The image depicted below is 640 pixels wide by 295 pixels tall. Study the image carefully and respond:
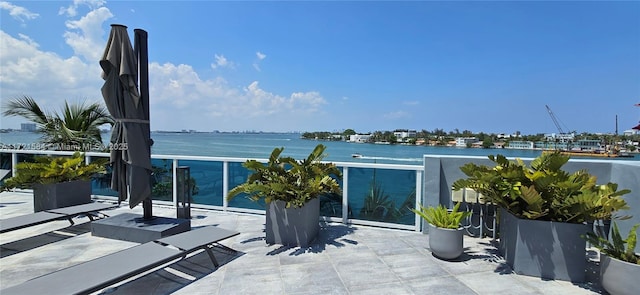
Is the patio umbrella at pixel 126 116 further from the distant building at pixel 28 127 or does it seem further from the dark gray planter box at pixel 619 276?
the distant building at pixel 28 127

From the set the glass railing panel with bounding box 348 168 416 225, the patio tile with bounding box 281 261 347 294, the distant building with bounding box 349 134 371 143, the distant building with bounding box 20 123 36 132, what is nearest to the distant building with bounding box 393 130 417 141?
the distant building with bounding box 349 134 371 143

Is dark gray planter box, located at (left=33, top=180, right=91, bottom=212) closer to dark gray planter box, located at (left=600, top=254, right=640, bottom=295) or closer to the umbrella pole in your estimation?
the umbrella pole

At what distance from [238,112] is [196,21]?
10.8 meters

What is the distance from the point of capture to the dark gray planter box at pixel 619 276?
7.64ft

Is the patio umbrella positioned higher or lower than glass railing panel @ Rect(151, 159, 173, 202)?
higher

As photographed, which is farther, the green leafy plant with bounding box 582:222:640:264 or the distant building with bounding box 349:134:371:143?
the distant building with bounding box 349:134:371:143

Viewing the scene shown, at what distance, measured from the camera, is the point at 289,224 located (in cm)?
380

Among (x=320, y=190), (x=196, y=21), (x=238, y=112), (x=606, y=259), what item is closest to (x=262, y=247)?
(x=320, y=190)

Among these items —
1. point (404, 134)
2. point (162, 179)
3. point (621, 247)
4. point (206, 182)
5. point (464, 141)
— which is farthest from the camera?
point (404, 134)

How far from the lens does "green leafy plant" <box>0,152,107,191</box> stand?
16.1ft

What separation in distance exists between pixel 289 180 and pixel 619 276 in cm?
339

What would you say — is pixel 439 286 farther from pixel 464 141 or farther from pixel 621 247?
pixel 464 141

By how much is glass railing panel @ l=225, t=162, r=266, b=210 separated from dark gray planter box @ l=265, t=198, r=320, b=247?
155cm

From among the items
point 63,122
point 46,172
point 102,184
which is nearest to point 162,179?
point 102,184
